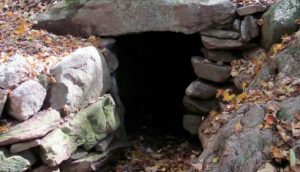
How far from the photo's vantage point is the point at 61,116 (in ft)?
17.3

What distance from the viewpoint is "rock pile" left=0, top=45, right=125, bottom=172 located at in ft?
15.8

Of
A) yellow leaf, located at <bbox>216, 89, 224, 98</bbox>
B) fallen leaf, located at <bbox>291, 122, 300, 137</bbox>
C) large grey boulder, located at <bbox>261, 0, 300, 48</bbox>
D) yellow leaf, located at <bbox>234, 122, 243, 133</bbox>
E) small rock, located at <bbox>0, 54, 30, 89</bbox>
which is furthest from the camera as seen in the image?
yellow leaf, located at <bbox>216, 89, 224, 98</bbox>

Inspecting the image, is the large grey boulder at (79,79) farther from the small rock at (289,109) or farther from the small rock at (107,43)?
the small rock at (289,109)

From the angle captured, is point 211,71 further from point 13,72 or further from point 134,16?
point 13,72

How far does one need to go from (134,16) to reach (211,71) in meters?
1.37

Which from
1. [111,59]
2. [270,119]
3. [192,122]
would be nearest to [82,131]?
[111,59]

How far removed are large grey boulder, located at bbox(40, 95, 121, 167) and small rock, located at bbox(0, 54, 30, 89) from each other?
72 cm

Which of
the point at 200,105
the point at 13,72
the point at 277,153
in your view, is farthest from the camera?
the point at 200,105

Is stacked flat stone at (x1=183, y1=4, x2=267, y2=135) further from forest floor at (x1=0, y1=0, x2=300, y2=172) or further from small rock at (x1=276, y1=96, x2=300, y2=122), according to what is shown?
small rock at (x1=276, y1=96, x2=300, y2=122)

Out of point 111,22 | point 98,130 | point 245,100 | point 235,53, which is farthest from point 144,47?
point 245,100

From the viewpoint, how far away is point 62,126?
5188 millimetres

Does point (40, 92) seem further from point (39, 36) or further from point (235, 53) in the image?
point (235, 53)

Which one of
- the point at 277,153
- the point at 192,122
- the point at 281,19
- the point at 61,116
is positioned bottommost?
→ the point at 192,122

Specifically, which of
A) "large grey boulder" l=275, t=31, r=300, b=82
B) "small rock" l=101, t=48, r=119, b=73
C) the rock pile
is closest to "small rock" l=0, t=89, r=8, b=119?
the rock pile
